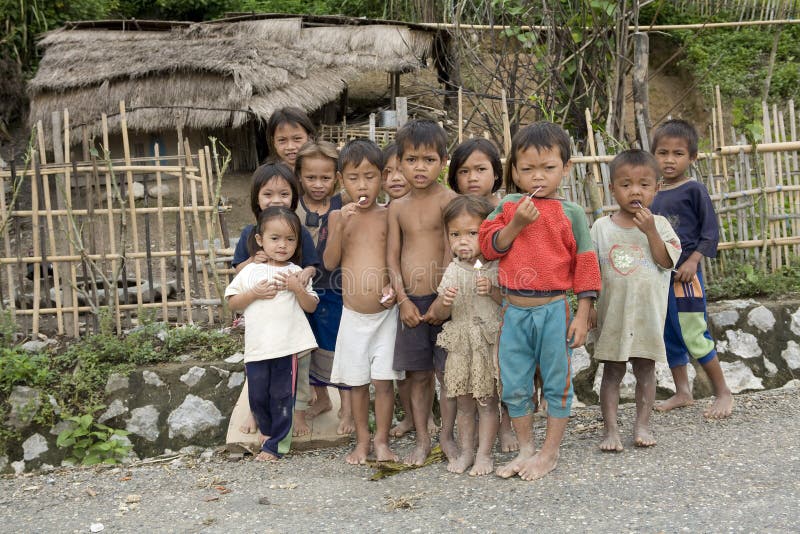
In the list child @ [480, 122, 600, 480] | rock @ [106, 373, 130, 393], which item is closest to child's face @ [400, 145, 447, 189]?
child @ [480, 122, 600, 480]

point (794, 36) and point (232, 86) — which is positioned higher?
point (794, 36)

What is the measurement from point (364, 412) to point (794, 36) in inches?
494

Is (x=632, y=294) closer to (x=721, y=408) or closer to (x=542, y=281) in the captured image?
(x=542, y=281)

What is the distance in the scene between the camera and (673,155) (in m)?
3.69

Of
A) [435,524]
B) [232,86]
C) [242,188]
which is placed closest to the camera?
[435,524]

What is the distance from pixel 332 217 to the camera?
330cm

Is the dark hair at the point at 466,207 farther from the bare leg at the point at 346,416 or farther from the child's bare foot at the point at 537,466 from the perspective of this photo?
the bare leg at the point at 346,416

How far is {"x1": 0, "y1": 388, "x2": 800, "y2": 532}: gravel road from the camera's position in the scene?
2604mm

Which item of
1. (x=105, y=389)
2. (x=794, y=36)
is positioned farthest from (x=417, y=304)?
(x=794, y=36)

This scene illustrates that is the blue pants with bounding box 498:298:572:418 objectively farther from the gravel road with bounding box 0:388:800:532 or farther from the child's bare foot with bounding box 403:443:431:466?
the child's bare foot with bounding box 403:443:431:466

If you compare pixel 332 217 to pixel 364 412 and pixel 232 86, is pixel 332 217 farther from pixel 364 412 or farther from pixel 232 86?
pixel 232 86

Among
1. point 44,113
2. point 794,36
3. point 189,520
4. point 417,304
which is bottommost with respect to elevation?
point 189,520

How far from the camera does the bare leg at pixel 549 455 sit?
299 centimetres

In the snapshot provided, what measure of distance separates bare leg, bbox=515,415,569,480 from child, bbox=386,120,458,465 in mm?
396
